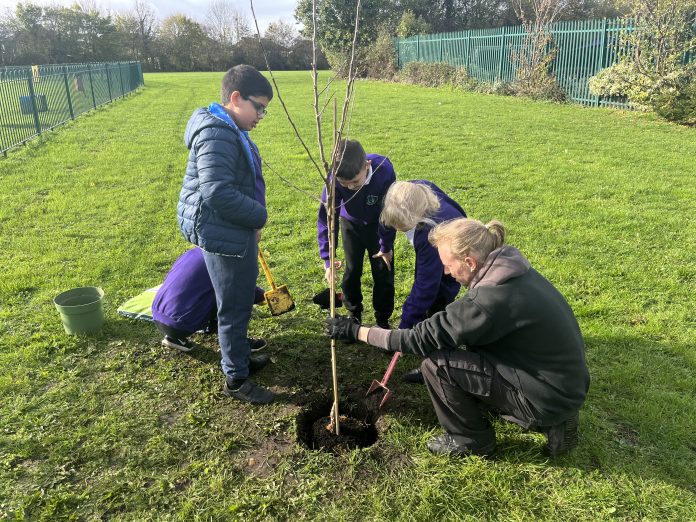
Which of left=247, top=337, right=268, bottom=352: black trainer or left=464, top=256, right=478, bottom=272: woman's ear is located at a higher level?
left=464, top=256, right=478, bottom=272: woman's ear

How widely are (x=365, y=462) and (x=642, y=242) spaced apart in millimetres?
3979

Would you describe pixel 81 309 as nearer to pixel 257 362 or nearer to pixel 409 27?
pixel 257 362

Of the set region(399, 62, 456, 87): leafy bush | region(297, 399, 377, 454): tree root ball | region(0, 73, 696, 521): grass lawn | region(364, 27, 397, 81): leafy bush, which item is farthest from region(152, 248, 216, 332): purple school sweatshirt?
region(364, 27, 397, 81): leafy bush

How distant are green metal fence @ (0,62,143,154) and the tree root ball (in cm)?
939

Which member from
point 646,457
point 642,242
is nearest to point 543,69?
point 642,242

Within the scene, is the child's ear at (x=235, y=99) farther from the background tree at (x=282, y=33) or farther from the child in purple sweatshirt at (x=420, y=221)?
the background tree at (x=282, y=33)

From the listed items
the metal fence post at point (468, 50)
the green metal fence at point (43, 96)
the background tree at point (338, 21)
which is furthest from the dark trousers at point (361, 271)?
the background tree at point (338, 21)

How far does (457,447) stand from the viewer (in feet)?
8.23

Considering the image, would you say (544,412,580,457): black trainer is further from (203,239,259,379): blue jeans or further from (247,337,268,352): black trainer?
(247,337,268,352): black trainer

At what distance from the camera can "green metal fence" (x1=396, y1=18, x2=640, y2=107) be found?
1415 cm

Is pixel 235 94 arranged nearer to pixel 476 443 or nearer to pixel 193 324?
pixel 193 324

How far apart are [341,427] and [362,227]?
129 cm

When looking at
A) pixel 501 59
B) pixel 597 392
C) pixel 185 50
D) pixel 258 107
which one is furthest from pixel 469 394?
pixel 185 50

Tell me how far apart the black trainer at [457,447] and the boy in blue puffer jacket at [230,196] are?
1.02m
